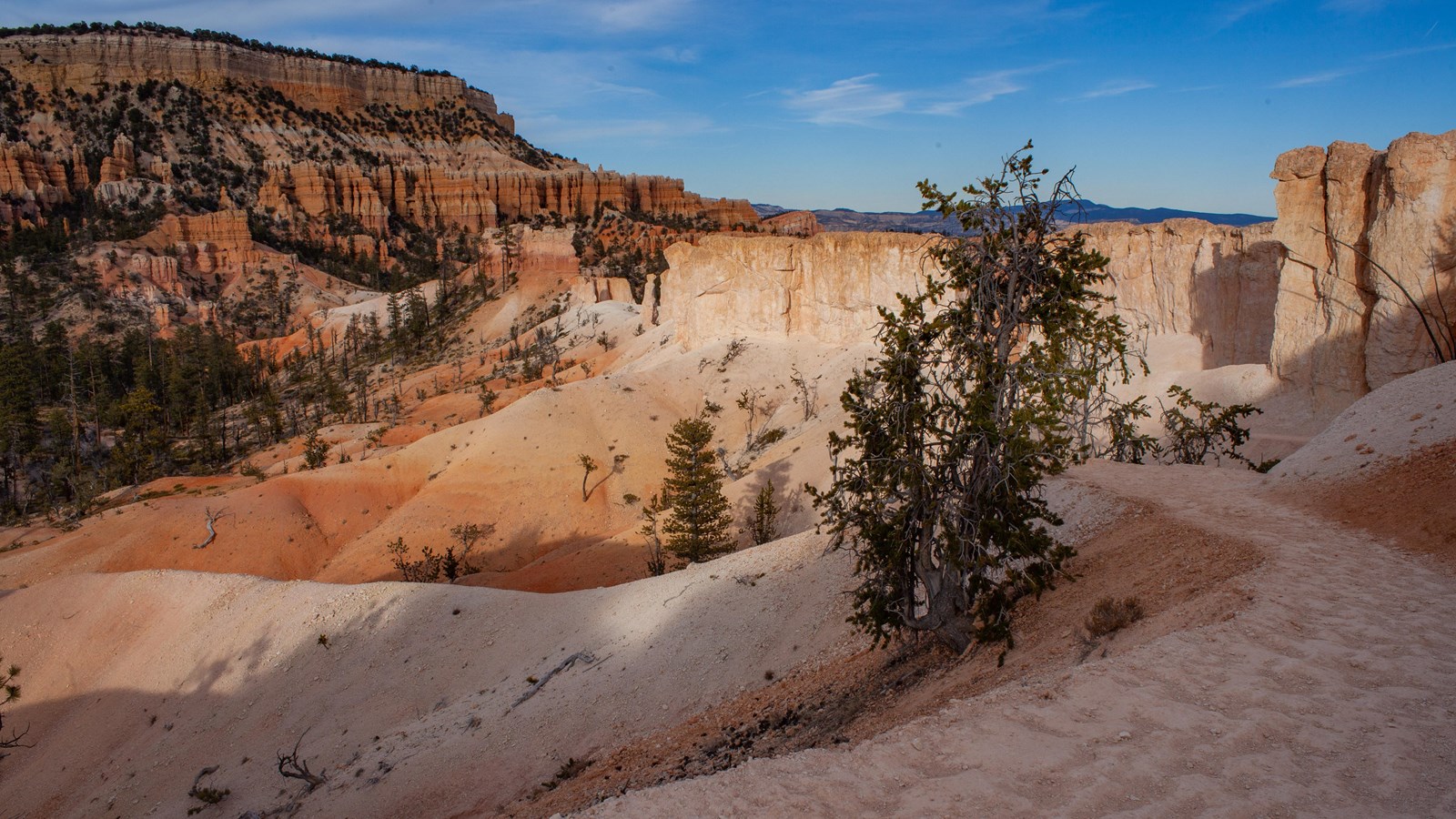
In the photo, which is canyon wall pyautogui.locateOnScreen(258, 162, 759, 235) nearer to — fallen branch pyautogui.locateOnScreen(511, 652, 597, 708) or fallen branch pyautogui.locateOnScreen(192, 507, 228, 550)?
fallen branch pyautogui.locateOnScreen(192, 507, 228, 550)

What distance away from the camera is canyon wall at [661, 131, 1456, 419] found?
18.7 m

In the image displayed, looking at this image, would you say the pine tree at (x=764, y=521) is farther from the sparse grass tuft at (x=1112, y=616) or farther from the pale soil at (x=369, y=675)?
the sparse grass tuft at (x=1112, y=616)

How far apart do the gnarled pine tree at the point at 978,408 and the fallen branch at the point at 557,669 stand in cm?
776

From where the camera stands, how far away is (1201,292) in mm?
27609

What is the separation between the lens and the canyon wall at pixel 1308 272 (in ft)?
61.3

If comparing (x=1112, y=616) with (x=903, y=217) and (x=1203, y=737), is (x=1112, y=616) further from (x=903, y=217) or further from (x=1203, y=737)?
(x=903, y=217)

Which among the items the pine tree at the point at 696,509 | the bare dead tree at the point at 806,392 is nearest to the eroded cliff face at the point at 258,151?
the bare dead tree at the point at 806,392

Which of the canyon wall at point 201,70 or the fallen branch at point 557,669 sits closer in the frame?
the fallen branch at point 557,669

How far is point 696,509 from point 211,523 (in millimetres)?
21160

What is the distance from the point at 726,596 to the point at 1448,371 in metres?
13.1

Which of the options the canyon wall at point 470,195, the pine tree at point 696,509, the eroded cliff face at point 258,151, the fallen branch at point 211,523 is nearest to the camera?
the pine tree at point 696,509

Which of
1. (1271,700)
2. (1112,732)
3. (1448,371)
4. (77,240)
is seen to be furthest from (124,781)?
(77,240)

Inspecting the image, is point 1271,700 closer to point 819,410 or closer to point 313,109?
point 819,410

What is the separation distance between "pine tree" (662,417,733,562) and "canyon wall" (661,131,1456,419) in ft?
30.9
